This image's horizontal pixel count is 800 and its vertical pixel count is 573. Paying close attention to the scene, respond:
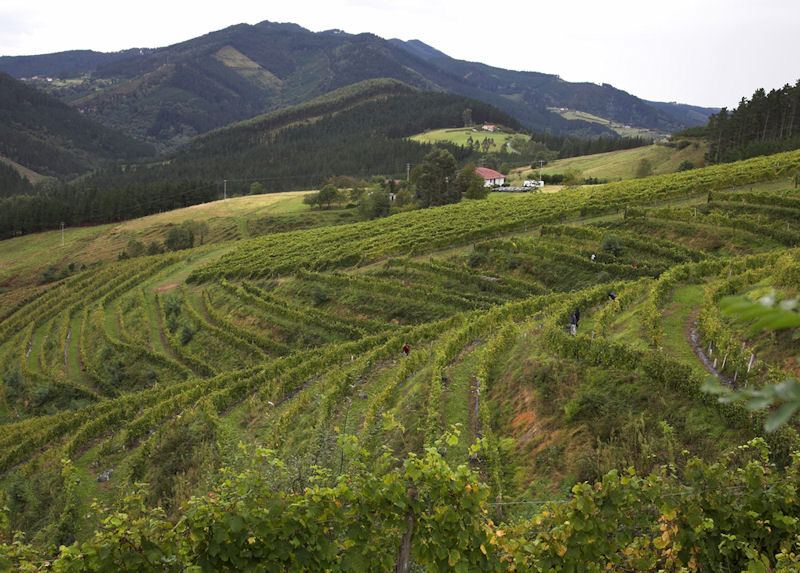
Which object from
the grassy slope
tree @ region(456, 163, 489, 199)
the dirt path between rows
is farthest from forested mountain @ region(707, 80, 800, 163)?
the grassy slope

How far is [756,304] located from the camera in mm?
2371

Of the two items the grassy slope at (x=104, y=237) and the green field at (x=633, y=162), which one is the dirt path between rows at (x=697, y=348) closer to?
the grassy slope at (x=104, y=237)

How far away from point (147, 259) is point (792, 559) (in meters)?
91.0

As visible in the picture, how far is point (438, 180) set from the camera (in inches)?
3733

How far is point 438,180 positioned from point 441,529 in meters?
91.1

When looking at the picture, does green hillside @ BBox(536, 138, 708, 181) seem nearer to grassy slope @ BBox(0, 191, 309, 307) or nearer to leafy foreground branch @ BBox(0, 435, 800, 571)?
grassy slope @ BBox(0, 191, 309, 307)

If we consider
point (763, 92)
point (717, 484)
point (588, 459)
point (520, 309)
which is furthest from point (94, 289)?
point (763, 92)

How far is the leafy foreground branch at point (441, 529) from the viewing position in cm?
664

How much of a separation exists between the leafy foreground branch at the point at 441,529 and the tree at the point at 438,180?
8938 centimetres

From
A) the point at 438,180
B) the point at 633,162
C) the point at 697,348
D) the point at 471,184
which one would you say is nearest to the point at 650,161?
the point at 633,162

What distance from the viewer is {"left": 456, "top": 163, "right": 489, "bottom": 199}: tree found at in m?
93.4

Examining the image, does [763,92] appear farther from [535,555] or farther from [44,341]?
[44,341]

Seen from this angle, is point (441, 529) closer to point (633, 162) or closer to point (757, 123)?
point (757, 123)

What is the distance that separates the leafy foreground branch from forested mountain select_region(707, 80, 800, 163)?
9344 cm
